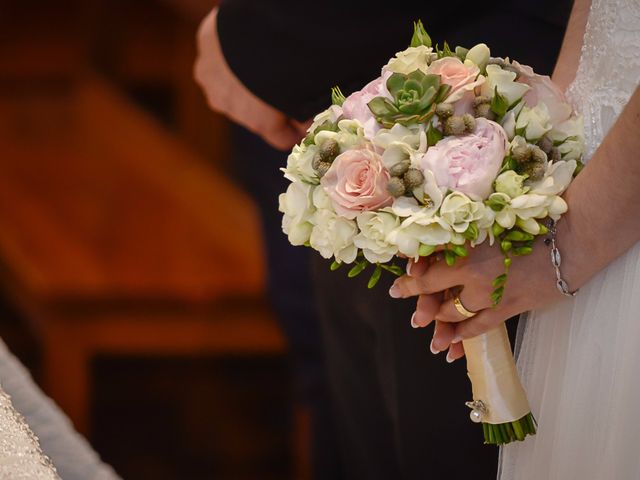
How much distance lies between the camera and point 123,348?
272cm

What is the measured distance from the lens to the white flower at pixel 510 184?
1146 mm

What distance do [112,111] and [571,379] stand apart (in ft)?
9.32

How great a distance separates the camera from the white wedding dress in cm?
122

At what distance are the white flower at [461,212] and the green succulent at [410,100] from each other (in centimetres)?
Result: 11

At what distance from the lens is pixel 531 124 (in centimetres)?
120

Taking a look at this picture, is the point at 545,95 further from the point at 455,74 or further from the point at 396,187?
the point at 396,187

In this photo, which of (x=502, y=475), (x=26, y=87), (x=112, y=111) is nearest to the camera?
(x=502, y=475)

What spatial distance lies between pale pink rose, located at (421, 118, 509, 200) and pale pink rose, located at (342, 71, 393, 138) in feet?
0.29

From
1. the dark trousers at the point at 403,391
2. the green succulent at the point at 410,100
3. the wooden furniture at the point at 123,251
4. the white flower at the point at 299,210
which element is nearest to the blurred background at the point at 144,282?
the wooden furniture at the point at 123,251

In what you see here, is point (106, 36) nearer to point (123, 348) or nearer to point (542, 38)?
point (123, 348)

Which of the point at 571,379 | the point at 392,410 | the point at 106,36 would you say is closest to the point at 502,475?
the point at 571,379

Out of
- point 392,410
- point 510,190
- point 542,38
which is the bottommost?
point 392,410

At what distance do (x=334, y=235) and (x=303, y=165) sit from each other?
3.8 inches

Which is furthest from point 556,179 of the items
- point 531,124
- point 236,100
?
point 236,100
